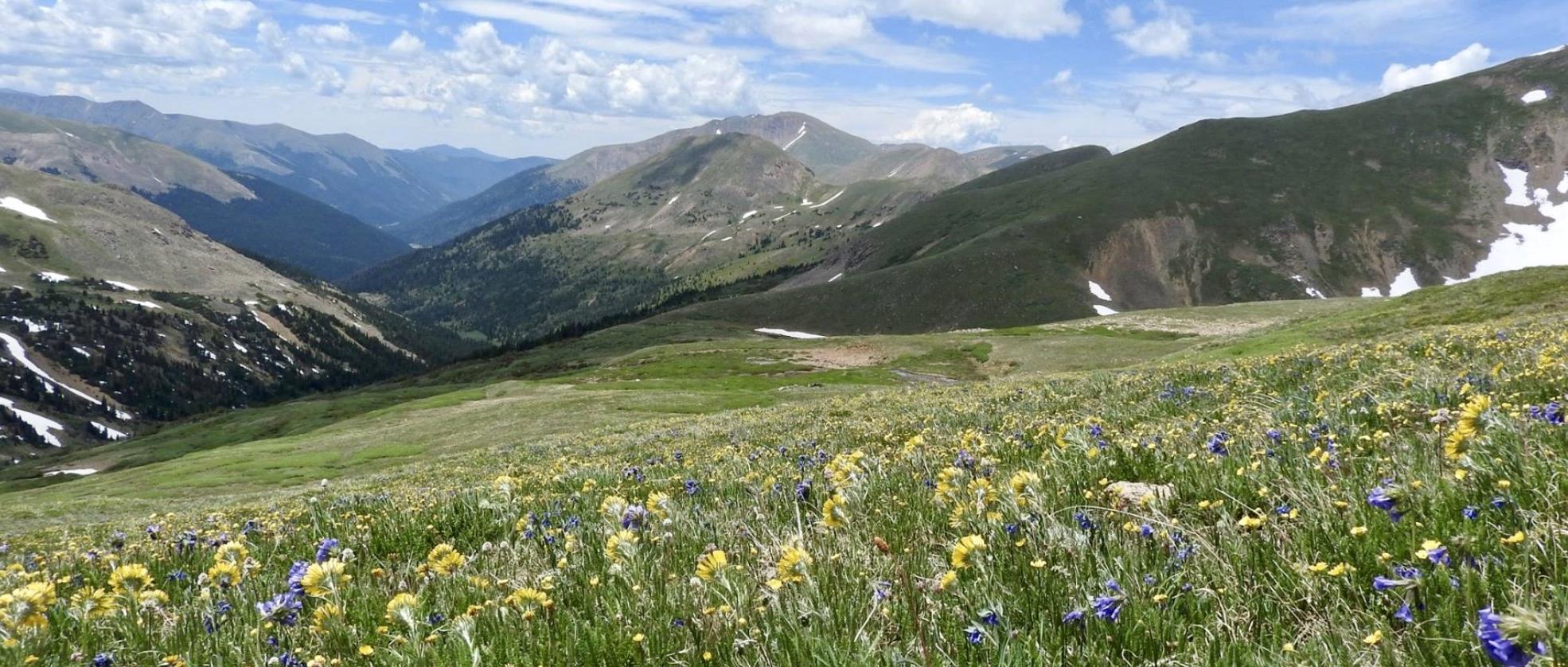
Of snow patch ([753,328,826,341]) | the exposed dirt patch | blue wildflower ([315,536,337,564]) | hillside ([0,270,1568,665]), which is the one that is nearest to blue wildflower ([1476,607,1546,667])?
hillside ([0,270,1568,665])

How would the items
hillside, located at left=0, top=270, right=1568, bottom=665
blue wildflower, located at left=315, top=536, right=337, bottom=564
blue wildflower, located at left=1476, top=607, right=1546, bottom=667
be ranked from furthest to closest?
1. blue wildflower, located at left=315, top=536, right=337, bottom=564
2. hillside, located at left=0, top=270, right=1568, bottom=665
3. blue wildflower, located at left=1476, top=607, right=1546, bottom=667

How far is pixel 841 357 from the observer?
105m

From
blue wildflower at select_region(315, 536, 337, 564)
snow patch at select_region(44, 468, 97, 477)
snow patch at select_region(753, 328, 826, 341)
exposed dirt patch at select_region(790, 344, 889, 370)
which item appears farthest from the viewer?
snow patch at select_region(753, 328, 826, 341)

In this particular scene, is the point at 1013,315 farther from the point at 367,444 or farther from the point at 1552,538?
the point at 1552,538

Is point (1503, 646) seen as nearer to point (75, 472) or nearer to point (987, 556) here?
point (987, 556)

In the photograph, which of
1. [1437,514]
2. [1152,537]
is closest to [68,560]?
[1152,537]

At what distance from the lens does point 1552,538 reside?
2834 millimetres

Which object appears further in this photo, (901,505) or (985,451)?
(985,451)

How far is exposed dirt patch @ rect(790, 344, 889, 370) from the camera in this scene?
326ft

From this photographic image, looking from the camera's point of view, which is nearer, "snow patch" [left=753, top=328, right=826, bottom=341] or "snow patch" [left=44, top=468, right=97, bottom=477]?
"snow patch" [left=44, top=468, right=97, bottom=477]

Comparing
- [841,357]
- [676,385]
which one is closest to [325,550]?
[676,385]

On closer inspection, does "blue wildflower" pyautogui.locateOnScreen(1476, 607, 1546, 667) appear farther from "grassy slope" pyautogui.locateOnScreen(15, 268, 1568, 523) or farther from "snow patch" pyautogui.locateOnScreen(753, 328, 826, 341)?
"snow patch" pyautogui.locateOnScreen(753, 328, 826, 341)

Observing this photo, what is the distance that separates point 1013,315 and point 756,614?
7786 inches

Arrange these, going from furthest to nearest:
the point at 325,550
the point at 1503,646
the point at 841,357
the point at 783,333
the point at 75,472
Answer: the point at 783,333
the point at 75,472
the point at 841,357
the point at 325,550
the point at 1503,646
